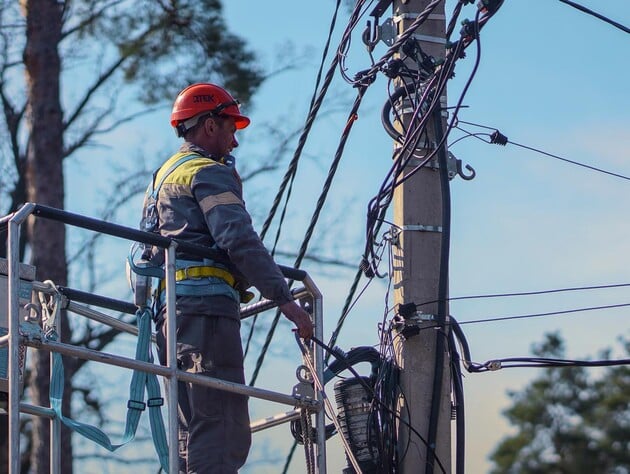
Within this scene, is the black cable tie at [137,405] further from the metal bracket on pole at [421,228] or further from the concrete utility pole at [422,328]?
the metal bracket on pole at [421,228]

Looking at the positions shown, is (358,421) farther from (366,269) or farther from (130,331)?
(130,331)

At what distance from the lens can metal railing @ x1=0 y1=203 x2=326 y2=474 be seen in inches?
207

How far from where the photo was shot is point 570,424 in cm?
3359

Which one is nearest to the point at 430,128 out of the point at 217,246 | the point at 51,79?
the point at 217,246

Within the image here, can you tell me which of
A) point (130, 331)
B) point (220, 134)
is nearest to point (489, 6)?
point (220, 134)

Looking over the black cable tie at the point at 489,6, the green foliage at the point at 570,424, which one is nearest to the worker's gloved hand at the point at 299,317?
the black cable tie at the point at 489,6

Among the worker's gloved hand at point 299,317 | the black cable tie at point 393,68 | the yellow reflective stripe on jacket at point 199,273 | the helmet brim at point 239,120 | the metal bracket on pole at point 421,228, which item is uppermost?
the black cable tie at point 393,68

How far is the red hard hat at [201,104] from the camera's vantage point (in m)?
6.70

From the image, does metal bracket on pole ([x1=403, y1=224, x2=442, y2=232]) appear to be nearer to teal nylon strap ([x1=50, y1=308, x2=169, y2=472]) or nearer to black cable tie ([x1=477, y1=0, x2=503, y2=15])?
black cable tie ([x1=477, y1=0, x2=503, y2=15])

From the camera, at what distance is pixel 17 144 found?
55.2 ft

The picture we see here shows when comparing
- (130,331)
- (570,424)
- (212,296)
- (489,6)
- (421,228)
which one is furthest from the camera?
(570,424)

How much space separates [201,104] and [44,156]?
7.83 metres

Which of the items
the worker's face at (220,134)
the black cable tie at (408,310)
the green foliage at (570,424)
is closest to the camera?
the worker's face at (220,134)

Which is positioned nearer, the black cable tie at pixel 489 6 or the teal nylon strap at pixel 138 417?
the teal nylon strap at pixel 138 417
